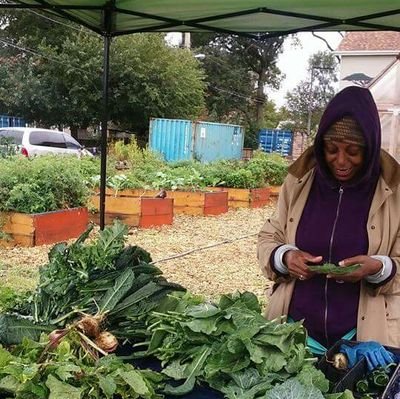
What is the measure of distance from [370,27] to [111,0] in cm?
148

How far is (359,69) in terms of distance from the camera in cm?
2486

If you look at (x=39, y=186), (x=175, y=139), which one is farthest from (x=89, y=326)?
(x=175, y=139)

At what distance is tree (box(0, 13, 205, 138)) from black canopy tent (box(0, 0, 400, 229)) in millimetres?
19618

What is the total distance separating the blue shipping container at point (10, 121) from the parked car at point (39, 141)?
7738mm

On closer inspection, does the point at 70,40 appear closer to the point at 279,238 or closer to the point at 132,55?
the point at 132,55

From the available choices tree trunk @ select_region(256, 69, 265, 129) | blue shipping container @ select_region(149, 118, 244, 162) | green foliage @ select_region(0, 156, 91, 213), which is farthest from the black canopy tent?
tree trunk @ select_region(256, 69, 265, 129)

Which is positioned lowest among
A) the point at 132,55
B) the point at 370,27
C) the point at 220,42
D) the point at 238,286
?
the point at 238,286

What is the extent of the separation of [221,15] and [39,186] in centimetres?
447

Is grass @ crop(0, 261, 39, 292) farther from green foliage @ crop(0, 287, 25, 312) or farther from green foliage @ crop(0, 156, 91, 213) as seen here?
green foliage @ crop(0, 287, 25, 312)

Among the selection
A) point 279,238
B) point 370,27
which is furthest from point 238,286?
point 279,238

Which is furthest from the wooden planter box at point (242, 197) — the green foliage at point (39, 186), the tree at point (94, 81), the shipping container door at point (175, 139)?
the tree at point (94, 81)

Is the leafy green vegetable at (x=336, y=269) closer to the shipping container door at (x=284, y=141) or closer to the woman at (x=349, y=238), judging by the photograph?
the woman at (x=349, y=238)

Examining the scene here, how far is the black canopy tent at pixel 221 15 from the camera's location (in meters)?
3.07

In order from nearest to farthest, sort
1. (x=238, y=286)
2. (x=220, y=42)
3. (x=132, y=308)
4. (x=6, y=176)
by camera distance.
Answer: (x=132, y=308)
(x=238, y=286)
(x=6, y=176)
(x=220, y=42)
